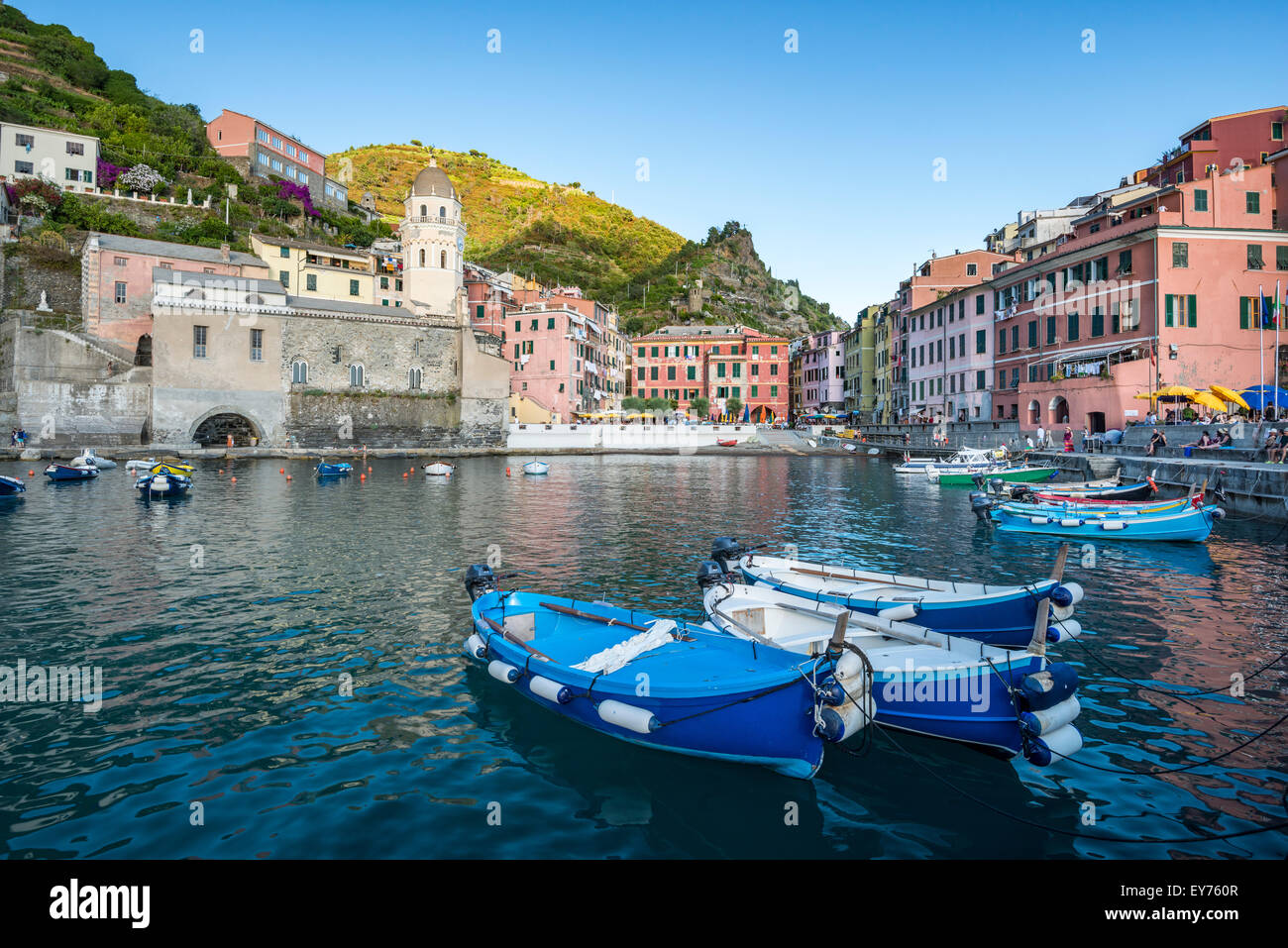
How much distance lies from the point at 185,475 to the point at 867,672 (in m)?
32.3

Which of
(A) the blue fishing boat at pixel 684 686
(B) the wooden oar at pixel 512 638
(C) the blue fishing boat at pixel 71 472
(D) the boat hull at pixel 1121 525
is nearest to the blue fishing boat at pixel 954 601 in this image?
(A) the blue fishing boat at pixel 684 686

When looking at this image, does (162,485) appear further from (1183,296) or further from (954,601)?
(1183,296)

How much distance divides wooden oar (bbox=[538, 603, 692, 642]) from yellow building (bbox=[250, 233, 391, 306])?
61.9 m

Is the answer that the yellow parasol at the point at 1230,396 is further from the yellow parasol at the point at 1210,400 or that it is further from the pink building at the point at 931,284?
the pink building at the point at 931,284

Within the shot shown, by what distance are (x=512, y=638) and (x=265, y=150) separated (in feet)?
315

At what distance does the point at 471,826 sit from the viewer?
255 inches

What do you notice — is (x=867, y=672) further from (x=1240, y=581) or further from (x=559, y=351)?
(x=559, y=351)

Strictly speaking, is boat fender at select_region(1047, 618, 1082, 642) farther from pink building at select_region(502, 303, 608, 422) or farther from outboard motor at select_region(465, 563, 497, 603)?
pink building at select_region(502, 303, 608, 422)

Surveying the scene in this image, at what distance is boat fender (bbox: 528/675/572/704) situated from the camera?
7.86m

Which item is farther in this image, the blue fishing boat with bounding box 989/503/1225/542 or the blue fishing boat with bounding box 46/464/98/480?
the blue fishing boat with bounding box 46/464/98/480

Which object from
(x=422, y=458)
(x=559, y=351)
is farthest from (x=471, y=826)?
(x=559, y=351)

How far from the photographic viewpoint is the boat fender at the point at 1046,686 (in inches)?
270

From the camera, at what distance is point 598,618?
994 centimetres

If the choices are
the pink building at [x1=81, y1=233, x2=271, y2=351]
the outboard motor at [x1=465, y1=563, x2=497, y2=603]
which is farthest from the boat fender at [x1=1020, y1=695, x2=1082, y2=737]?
the pink building at [x1=81, y1=233, x2=271, y2=351]
